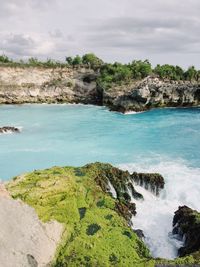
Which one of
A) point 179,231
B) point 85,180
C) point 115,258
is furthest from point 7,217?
point 179,231

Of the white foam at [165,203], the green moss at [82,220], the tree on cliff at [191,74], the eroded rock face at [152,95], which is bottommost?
the white foam at [165,203]

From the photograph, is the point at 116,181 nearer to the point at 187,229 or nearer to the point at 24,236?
the point at 187,229

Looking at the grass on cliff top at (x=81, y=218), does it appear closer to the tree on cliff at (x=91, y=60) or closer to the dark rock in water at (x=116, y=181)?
the dark rock in water at (x=116, y=181)

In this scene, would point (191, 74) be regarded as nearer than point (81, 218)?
No

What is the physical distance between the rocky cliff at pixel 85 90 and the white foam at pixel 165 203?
24.8 meters

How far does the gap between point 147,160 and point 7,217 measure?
1485 cm

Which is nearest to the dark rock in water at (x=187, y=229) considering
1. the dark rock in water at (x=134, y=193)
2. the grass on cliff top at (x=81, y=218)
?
the grass on cliff top at (x=81, y=218)

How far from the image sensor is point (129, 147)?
86.4 ft

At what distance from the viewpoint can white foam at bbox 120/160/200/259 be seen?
40.0 feet

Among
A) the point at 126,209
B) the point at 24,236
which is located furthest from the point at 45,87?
the point at 24,236

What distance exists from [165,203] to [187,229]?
13.5 ft

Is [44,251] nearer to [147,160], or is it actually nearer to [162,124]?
[147,160]

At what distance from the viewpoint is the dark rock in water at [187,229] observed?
416 inches

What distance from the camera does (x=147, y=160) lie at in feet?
74.0
